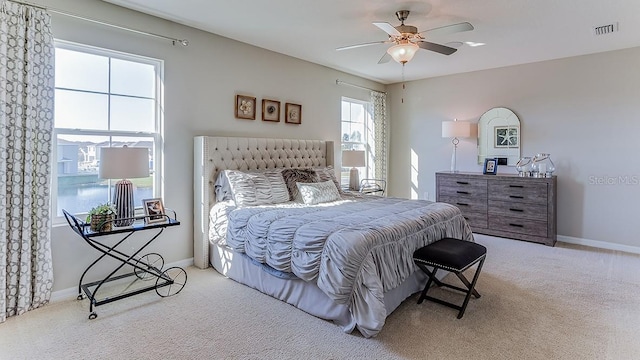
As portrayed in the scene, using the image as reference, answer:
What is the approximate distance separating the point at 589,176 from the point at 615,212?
539 millimetres

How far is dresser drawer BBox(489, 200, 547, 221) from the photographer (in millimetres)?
4680

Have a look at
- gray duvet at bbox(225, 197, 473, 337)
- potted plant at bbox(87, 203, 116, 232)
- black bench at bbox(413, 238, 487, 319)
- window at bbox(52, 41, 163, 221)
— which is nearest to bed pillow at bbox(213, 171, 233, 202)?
gray duvet at bbox(225, 197, 473, 337)

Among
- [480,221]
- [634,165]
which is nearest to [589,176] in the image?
[634,165]

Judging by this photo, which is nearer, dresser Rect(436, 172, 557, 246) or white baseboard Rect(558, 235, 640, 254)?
white baseboard Rect(558, 235, 640, 254)

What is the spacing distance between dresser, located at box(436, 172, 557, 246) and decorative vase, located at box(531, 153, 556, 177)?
263 millimetres

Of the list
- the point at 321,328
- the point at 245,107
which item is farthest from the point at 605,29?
the point at 321,328

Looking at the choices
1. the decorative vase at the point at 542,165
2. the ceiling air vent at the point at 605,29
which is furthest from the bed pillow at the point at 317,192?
the ceiling air vent at the point at 605,29

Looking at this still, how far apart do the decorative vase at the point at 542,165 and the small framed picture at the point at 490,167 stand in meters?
0.48

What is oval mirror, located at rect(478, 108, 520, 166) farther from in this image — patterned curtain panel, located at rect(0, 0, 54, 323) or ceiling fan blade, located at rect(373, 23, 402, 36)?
patterned curtain panel, located at rect(0, 0, 54, 323)

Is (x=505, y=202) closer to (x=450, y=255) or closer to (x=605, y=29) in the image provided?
(x=605, y=29)

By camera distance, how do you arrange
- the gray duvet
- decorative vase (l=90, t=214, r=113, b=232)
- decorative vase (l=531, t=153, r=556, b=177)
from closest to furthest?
the gray duvet → decorative vase (l=90, t=214, r=113, b=232) → decorative vase (l=531, t=153, r=556, b=177)

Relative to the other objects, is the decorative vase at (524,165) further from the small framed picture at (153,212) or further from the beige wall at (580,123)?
the small framed picture at (153,212)

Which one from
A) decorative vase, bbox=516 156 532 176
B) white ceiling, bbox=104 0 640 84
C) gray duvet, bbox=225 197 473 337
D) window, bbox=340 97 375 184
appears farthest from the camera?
window, bbox=340 97 375 184

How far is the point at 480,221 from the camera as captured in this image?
17.1 feet
